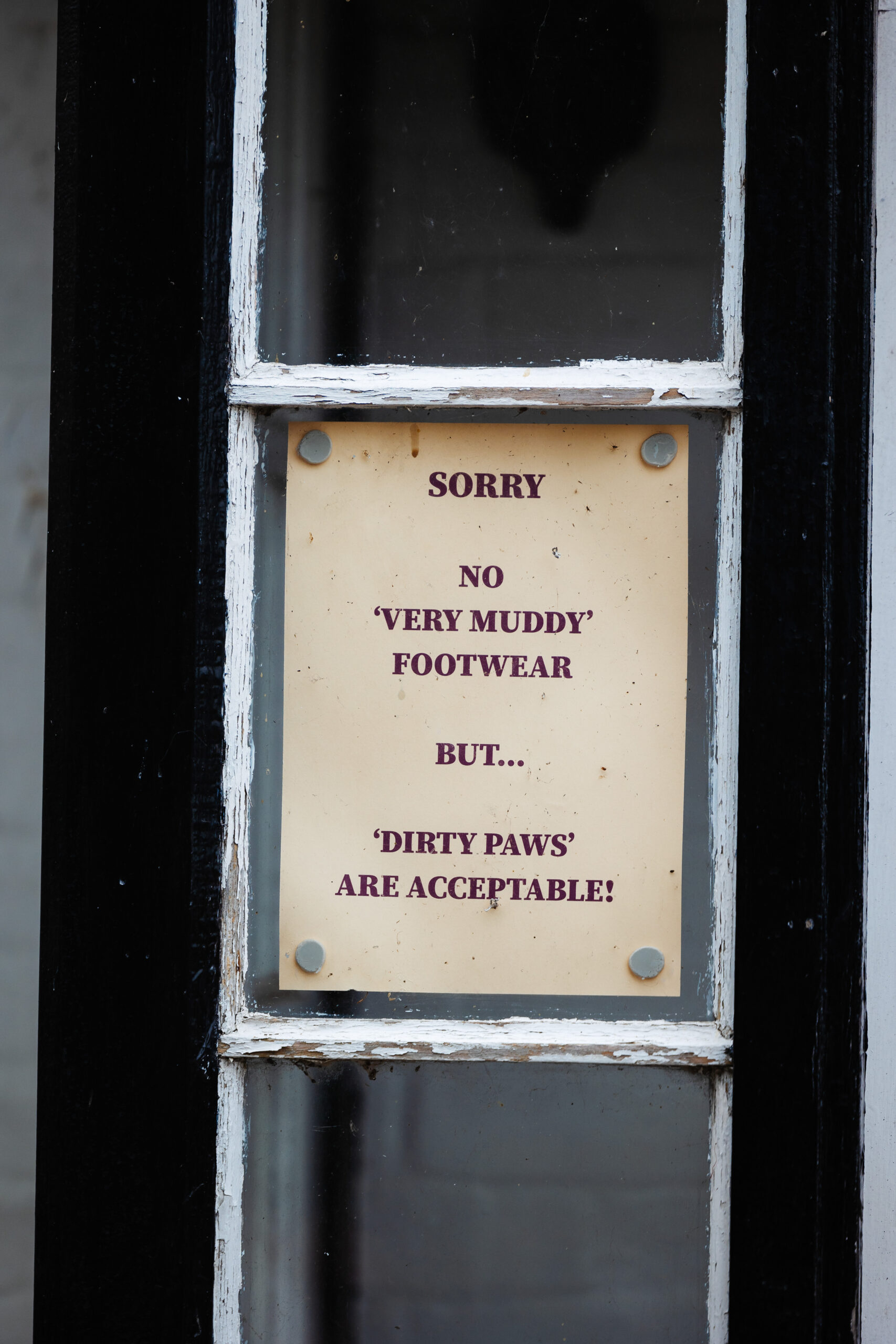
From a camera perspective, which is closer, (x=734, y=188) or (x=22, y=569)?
(x=734, y=188)

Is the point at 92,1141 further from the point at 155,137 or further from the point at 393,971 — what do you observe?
the point at 155,137

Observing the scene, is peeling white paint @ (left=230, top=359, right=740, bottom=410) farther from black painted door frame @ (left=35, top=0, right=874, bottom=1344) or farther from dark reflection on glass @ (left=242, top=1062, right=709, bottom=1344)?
dark reflection on glass @ (left=242, top=1062, right=709, bottom=1344)

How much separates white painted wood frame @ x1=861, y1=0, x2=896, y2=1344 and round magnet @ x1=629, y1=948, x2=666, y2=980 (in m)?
0.25

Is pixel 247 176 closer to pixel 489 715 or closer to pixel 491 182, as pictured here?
pixel 491 182

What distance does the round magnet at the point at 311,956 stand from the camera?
0.88m

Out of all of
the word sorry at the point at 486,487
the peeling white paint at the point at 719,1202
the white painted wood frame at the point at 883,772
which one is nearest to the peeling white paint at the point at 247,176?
the word sorry at the point at 486,487

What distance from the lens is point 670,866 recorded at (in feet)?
2.88

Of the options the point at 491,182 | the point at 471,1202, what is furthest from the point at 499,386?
the point at 471,1202

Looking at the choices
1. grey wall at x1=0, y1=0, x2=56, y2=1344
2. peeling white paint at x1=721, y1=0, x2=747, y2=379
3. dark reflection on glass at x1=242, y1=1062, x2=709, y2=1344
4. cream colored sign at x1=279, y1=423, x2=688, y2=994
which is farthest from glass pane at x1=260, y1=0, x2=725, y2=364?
dark reflection on glass at x1=242, y1=1062, x2=709, y2=1344

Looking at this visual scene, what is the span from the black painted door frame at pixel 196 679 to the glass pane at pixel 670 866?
42 mm

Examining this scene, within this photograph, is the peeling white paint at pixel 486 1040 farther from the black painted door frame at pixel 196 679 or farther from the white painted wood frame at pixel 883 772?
the white painted wood frame at pixel 883 772

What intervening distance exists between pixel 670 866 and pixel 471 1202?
1.31 feet

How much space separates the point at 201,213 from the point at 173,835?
2.02ft

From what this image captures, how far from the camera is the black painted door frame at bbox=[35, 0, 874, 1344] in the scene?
0.84 m
